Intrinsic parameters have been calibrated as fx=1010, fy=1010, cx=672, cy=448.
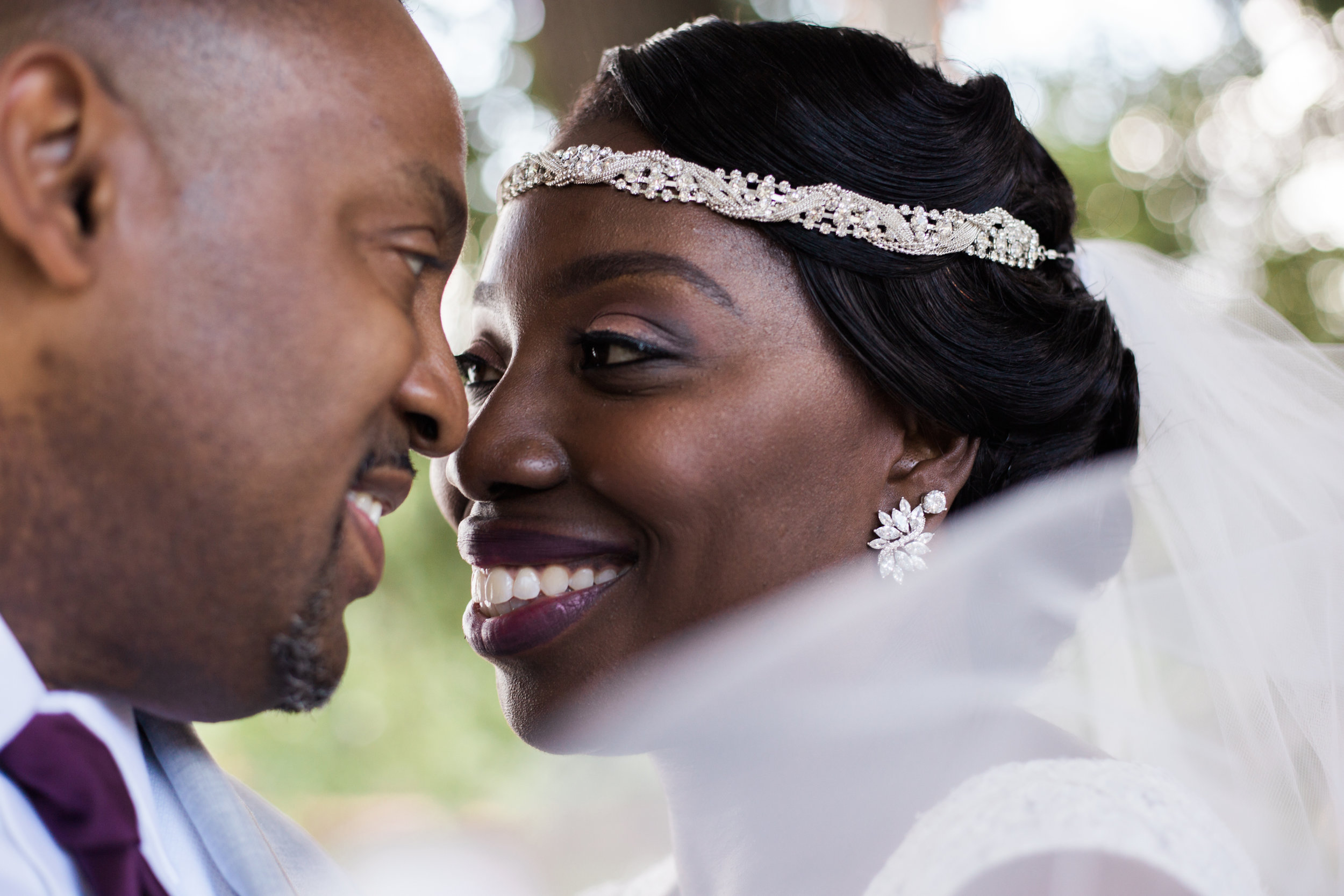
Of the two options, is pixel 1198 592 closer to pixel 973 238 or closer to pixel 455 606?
pixel 973 238

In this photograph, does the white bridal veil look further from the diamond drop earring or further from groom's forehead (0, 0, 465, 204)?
groom's forehead (0, 0, 465, 204)

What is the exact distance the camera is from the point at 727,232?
1981 mm

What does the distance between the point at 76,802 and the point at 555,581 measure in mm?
894

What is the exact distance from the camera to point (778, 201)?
198 cm

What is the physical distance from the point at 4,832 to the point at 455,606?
369 cm

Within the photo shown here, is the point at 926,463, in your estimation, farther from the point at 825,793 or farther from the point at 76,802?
the point at 76,802

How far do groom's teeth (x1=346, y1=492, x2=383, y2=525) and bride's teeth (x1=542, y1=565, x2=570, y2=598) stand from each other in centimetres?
38

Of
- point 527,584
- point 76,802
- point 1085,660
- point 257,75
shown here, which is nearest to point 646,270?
point 527,584

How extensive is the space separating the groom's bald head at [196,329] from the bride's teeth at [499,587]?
1.64 ft

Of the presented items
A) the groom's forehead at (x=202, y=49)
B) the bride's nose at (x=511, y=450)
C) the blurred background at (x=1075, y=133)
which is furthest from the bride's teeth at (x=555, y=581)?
the blurred background at (x=1075, y=133)

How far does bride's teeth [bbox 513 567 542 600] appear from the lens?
2.01 metres

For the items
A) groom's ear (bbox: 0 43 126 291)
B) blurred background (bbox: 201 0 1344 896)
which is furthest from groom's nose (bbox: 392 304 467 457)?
blurred background (bbox: 201 0 1344 896)

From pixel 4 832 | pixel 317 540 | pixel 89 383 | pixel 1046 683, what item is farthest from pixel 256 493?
pixel 1046 683

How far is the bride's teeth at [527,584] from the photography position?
2014 mm
